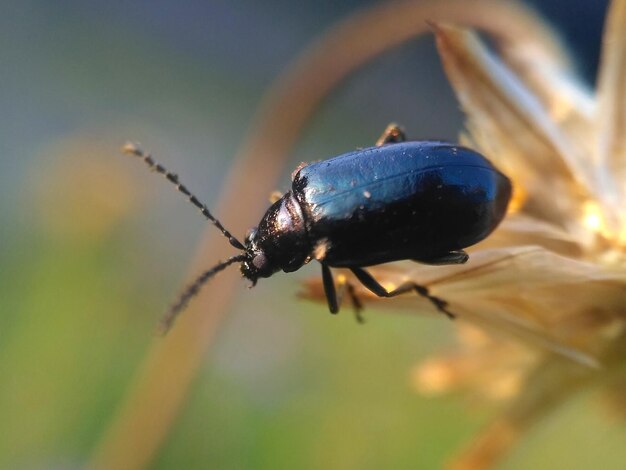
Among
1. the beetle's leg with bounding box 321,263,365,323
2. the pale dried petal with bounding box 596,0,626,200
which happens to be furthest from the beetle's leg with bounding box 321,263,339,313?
the pale dried petal with bounding box 596,0,626,200

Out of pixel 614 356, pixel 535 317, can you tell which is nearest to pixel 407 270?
pixel 535 317

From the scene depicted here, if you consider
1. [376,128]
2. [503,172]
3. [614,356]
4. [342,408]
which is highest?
[503,172]

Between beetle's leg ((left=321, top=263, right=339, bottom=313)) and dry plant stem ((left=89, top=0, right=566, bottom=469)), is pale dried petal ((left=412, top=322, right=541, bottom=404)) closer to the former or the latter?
beetle's leg ((left=321, top=263, right=339, bottom=313))

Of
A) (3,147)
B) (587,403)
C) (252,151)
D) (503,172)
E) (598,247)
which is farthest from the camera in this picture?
(3,147)

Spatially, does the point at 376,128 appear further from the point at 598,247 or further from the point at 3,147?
the point at 598,247

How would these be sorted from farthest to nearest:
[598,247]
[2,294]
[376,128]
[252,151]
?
[376,128], [2,294], [252,151], [598,247]

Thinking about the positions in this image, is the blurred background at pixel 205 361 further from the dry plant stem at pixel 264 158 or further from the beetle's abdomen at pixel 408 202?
the beetle's abdomen at pixel 408 202

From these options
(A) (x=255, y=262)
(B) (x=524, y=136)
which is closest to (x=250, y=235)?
(A) (x=255, y=262)
